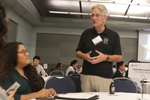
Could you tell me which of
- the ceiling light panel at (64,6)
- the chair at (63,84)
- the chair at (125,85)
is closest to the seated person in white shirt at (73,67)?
the ceiling light panel at (64,6)

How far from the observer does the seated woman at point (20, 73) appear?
2002 mm

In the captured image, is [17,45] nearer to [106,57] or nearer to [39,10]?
[106,57]

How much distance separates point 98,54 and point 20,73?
3.02ft

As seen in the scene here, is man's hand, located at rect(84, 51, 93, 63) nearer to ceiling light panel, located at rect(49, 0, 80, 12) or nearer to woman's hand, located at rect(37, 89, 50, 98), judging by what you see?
woman's hand, located at rect(37, 89, 50, 98)

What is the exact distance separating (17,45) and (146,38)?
12376mm

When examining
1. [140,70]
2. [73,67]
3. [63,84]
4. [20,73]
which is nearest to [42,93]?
[20,73]

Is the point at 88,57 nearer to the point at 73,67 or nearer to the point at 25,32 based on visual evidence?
the point at 73,67

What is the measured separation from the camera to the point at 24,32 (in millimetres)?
11953

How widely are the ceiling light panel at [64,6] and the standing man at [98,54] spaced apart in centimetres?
736

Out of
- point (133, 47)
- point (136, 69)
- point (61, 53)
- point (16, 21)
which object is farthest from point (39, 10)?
point (136, 69)

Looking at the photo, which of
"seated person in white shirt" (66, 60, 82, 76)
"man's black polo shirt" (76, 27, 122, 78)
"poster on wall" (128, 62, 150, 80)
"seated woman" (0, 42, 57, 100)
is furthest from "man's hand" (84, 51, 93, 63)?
"seated person in white shirt" (66, 60, 82, 76)

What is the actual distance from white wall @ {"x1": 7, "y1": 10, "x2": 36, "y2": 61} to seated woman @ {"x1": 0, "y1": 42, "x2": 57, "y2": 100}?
24.8ft

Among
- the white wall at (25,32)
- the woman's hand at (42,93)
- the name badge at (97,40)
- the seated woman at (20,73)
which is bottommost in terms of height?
the woman's hand at (42,93)

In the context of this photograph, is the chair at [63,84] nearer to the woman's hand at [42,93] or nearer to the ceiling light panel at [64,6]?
the woman's hand at [42,93]
